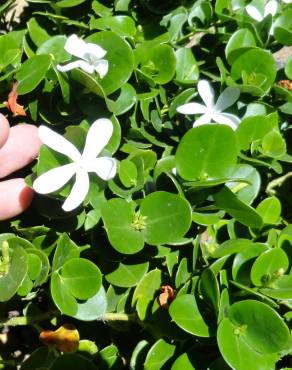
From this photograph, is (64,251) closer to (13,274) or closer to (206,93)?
(13,274)

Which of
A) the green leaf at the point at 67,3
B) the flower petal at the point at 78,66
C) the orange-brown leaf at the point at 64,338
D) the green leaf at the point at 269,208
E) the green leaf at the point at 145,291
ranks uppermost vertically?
the green leaf at the point at 67,3

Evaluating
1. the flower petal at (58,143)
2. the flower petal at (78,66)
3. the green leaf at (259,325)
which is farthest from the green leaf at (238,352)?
the flower petal at (78,66)

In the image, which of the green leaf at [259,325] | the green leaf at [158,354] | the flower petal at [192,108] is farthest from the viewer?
the flower petal at [192,108]

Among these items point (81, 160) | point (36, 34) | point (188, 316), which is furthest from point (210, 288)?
point (36, 34)

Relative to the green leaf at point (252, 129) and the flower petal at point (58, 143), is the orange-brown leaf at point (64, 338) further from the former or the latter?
the green leaf at point (252, 129)

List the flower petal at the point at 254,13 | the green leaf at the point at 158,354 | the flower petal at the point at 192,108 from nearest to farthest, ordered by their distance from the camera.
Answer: the green leaf at the point at 158,354
the flower petal at the point at 192,108
the flower petal at the point at 254,13

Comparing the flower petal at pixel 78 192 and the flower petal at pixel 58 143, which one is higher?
the flower petal at pixel 58 143
